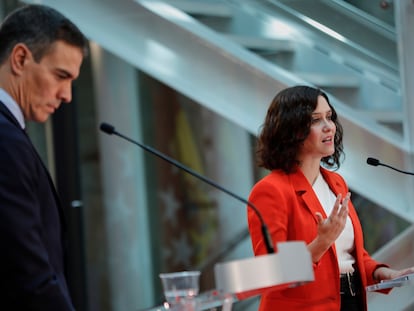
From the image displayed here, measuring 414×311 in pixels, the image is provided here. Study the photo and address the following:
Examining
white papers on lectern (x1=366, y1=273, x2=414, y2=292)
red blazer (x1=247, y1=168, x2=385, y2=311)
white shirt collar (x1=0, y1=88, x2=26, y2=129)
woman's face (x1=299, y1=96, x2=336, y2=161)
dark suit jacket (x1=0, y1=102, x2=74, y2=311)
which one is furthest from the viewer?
woman's face (x1=299, y1=96, x2=336, y2=161)

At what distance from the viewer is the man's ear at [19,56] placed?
6.51ft

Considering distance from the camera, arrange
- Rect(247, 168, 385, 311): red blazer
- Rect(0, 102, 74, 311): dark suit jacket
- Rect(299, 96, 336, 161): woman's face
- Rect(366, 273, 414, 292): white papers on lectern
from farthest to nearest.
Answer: Rect(299, 96, 336, 161): woman's face, Rect(247, 168, 385, 311): red blazer, Rect(366, 273, 414, 292): white papers on lectern, Rect(0, 102, 74, 311): dark suit jacket

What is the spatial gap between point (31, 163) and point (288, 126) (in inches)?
50.6

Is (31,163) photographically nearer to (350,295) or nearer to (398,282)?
(398,282)

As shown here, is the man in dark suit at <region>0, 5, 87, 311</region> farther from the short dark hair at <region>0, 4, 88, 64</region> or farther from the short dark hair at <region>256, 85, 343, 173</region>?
the short dark hair at <region>256, 85, 343, 173</region>

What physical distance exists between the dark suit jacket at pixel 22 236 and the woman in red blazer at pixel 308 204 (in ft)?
3.29

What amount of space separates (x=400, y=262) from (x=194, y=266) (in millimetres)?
2534

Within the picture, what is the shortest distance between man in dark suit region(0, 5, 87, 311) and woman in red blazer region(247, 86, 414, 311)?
95cm

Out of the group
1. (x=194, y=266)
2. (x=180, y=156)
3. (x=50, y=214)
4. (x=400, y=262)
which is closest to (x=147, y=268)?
(x=194, y=266)

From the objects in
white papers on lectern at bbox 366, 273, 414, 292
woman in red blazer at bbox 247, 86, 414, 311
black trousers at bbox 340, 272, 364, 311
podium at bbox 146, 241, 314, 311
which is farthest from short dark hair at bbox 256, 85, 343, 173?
podium at bbox 146, 241, 314, 311

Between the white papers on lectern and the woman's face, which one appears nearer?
the white papers on lectern

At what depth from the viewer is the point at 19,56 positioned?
199 centimetres

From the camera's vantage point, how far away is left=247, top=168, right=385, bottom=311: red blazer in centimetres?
285

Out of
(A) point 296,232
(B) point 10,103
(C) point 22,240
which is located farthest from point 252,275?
(A) point 296,232
